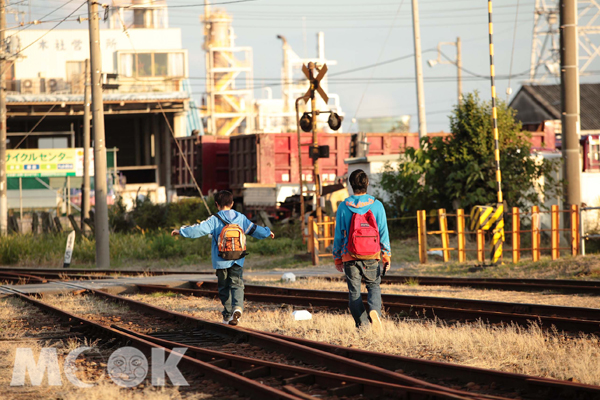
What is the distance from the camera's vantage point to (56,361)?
7094mm

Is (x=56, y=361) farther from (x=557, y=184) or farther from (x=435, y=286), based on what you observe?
(x=557, y=184)

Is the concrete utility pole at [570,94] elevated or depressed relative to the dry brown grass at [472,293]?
elevated

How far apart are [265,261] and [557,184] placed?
8.71m

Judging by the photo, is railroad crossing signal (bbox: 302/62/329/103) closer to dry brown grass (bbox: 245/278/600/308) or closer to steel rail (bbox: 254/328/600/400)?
dry brown grass (bbox: 245/278/600/308)

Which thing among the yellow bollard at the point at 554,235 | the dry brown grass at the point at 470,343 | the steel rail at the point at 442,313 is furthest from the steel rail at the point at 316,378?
the yellow bollard at the point at 554,235

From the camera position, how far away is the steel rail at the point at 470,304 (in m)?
9.16

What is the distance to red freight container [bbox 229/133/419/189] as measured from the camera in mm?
30359

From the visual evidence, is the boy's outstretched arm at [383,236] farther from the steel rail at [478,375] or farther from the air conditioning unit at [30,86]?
the air conditioning unit at [30,86]

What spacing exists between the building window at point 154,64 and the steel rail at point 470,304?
153ft

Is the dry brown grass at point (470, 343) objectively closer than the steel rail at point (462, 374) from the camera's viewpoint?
No

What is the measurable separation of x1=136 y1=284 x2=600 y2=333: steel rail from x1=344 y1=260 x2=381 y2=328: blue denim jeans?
164 centimetres

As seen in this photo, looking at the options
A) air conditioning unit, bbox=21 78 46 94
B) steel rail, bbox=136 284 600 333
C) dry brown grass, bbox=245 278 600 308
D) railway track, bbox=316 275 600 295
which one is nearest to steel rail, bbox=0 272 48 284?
steel rail, bbox=136 284 600 333

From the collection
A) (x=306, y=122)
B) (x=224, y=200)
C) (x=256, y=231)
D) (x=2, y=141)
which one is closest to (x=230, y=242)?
(x=256, y=231)

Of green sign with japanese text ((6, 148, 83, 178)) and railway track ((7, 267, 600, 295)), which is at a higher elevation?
green sign with japanese text ((6, 148, 83, 178))
